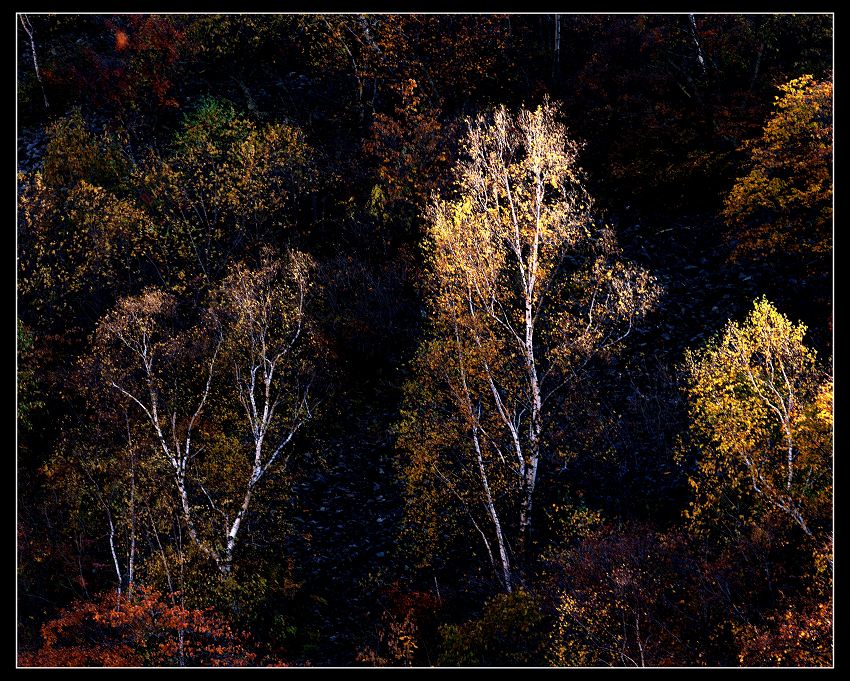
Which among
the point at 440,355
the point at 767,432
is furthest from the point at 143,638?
the point at 767,432

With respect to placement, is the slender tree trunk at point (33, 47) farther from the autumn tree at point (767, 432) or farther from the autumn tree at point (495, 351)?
the autumn tree at point (767, 432)

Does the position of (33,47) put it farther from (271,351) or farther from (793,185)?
(793,185)

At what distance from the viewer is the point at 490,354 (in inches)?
1003

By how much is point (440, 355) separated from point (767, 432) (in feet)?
36.7

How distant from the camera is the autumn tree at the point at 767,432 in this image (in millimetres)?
19406

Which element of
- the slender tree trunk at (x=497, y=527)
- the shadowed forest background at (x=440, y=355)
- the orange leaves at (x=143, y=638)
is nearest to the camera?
the shadowed forest background at (x=440, y=355)

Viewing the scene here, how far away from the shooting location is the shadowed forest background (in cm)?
2130

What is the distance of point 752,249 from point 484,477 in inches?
601

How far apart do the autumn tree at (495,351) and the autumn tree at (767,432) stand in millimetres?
3629

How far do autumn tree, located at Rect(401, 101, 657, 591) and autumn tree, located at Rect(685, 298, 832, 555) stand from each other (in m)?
3.63

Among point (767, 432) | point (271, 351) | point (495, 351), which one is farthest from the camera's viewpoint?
point (271, 351)

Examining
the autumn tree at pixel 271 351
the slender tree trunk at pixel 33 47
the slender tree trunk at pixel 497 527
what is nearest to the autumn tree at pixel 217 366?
the autumn tree at pixel 271 351

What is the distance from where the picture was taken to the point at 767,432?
20672mm
